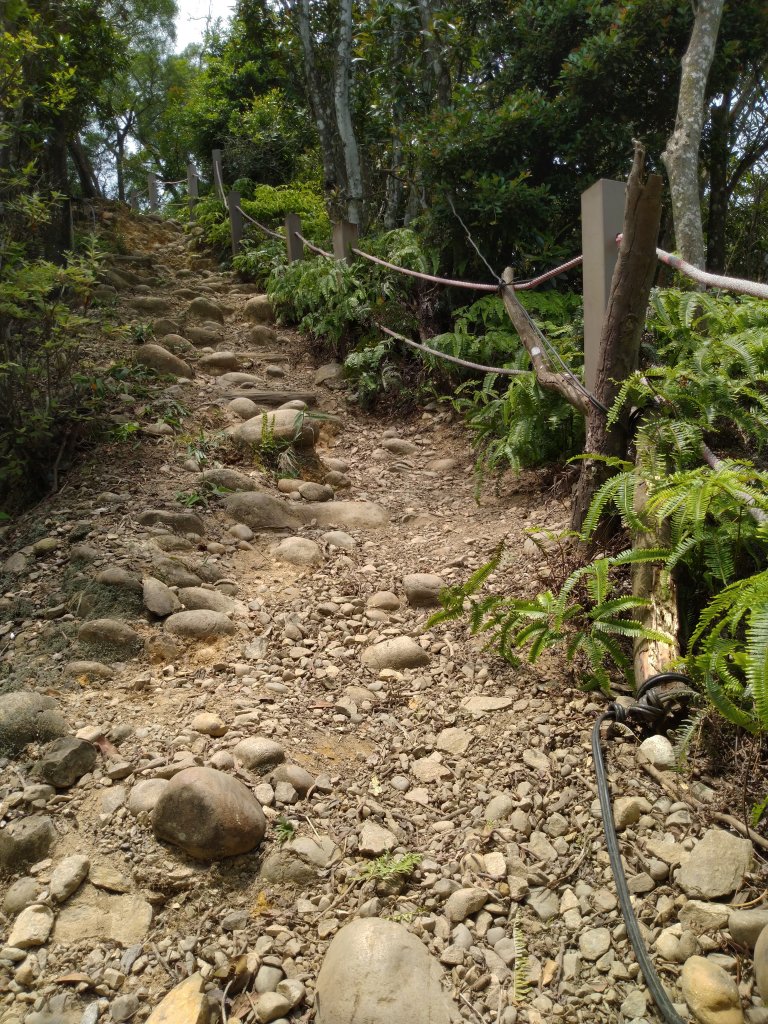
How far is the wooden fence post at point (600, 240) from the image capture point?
9.46ft

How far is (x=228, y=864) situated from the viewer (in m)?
1.92

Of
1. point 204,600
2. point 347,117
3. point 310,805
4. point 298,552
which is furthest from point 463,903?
point 347,117

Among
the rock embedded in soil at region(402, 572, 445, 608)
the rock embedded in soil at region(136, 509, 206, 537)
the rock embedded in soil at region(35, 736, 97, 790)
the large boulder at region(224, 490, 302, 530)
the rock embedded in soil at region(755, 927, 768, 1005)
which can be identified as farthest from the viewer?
the large boulder at region(224, 490, 302, 530)

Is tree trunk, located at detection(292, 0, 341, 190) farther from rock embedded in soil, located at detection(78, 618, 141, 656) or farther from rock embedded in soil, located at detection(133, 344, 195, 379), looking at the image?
rock embedded in soil, located at detection(78, 618, 141, 656)

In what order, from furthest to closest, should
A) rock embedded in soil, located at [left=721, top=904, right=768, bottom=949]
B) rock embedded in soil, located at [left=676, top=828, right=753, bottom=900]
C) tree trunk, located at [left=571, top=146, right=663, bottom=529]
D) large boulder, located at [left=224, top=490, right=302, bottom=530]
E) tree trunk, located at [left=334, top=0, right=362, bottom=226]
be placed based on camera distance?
1. tree trunk, located at [left=334, top=0, right=362, bottom=226]
2. large boulder, located at [left=224, top=490, right=302, bottom=530]
3. tree trunk, located at [left=571, top=146, right=663, bottom=529]
4. rock embedded in soil, located at [left=676, top=828, right=753, bottom=900]
5. rock embedded in soil, located at [left=721, top=904, right=768, bottom=949]

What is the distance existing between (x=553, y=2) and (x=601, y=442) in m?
5.60

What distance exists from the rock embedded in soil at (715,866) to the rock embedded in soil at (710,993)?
180 mm

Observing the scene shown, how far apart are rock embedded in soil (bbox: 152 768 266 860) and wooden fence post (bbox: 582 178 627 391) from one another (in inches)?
80.6

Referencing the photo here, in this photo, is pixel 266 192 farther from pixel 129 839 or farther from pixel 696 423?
pixel 129 839

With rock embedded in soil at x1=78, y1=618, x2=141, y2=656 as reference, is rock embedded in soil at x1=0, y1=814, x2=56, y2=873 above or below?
below

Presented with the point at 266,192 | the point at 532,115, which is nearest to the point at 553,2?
the point at 532,115

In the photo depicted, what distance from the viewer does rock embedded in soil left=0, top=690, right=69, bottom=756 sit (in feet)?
7.30

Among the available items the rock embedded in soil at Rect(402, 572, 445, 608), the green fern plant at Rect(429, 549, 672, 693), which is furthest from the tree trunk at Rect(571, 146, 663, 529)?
the rock embedded in soil at Rect(402, 572, 445, 608)

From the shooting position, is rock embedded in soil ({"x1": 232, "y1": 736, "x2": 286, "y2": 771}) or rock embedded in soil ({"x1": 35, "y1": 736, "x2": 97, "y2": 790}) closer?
rock embedded in soil ({"x1": 35, "y1": 736, "x2": 97, "y2": 790})
